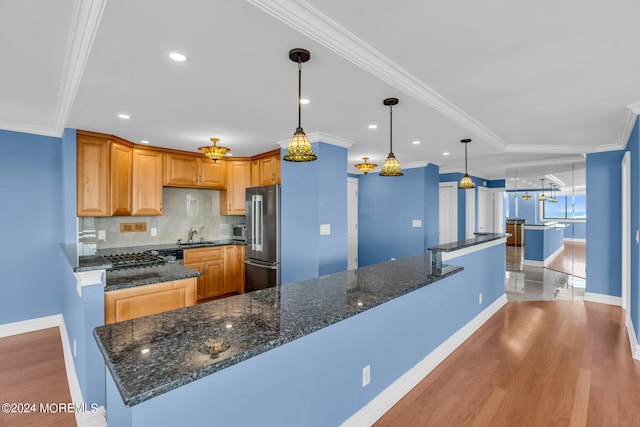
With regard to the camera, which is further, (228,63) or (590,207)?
(590,207)

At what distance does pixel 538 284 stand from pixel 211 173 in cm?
614

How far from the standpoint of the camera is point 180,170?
463 centimetres

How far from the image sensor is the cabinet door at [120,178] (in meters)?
3.76

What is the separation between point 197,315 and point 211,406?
1.52 feet

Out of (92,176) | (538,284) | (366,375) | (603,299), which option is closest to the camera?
(366,375)

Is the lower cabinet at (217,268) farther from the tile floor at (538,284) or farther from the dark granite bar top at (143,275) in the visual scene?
the tile floor at (538,284)

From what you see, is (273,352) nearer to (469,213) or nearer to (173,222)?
(173,222)

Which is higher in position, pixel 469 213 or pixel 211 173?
→ pixel 211 173

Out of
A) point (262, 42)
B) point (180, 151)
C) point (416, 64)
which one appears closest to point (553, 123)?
point (416, 64)

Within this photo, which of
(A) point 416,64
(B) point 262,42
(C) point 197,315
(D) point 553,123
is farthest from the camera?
(D) point 553,123

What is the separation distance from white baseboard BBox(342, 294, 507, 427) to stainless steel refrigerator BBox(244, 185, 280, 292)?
7.13ft

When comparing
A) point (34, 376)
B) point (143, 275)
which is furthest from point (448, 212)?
point (34, 376)

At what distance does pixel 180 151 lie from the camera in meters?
4.60

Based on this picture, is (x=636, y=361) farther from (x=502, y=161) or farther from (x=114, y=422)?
(x=114, y=422)
